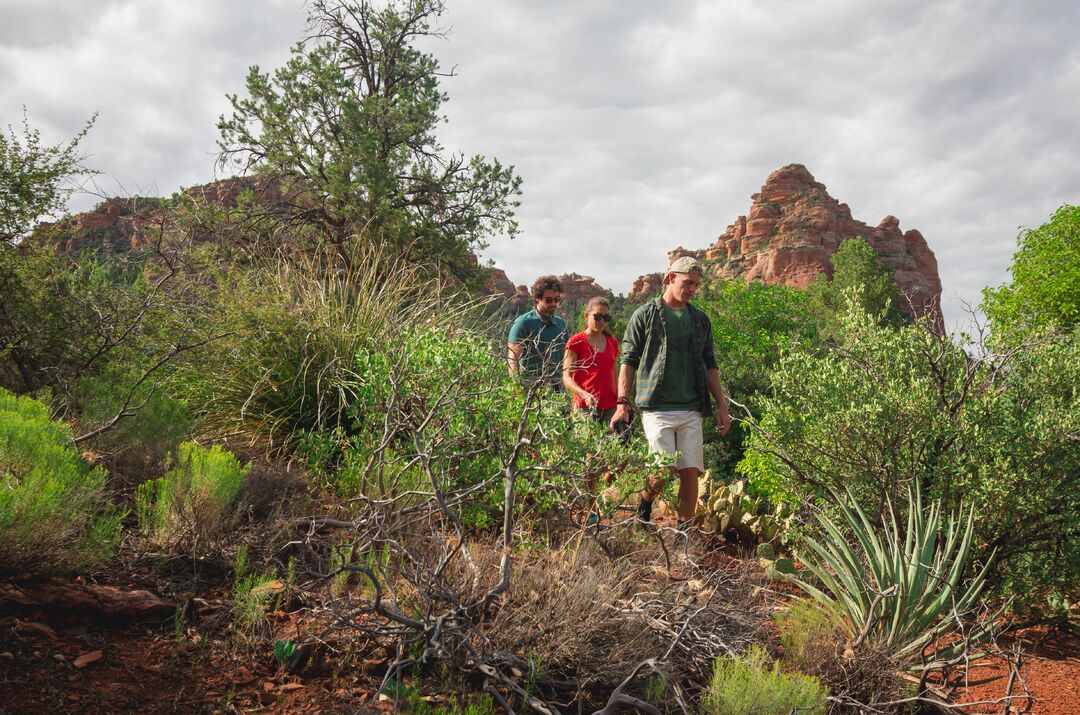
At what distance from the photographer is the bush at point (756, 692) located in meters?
2.24

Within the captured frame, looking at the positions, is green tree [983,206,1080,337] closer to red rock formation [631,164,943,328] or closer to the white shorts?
the white shorts

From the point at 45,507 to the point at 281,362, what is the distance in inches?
116

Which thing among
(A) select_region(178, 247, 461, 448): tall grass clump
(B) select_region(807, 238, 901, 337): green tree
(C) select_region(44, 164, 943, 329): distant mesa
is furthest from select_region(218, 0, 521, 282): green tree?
(C) select_region(44, 164, 943, 329): distant mesa

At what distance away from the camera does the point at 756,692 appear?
226 centimetres

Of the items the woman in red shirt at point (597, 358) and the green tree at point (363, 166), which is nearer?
the woman in red shirt at point (597, 358)

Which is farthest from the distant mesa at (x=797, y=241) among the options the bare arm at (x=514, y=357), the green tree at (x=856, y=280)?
the bare arm at (x=514, y=357)

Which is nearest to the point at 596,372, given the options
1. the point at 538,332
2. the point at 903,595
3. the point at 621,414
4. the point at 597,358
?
the point at 597,358

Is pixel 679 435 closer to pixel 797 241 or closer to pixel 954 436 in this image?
pixel 954 436

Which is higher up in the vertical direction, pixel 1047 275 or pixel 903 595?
pixel 1047 275

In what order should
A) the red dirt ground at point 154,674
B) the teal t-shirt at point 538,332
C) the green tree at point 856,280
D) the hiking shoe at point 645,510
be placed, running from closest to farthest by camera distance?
the red dirt ground at point 154,674 → the hiking shoe at point 645,510 → the teal t-shirt at point 538,332 → the green tree at point 856,280

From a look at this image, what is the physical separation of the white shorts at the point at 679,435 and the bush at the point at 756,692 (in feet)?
6.69

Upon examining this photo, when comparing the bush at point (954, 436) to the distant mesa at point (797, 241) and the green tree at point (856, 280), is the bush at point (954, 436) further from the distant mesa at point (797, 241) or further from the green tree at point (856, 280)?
the distant mesa at point (797, 241)

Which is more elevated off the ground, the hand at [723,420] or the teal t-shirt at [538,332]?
the teal t-shirt at [538,332]

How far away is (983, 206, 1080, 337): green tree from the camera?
20750 millimetres
